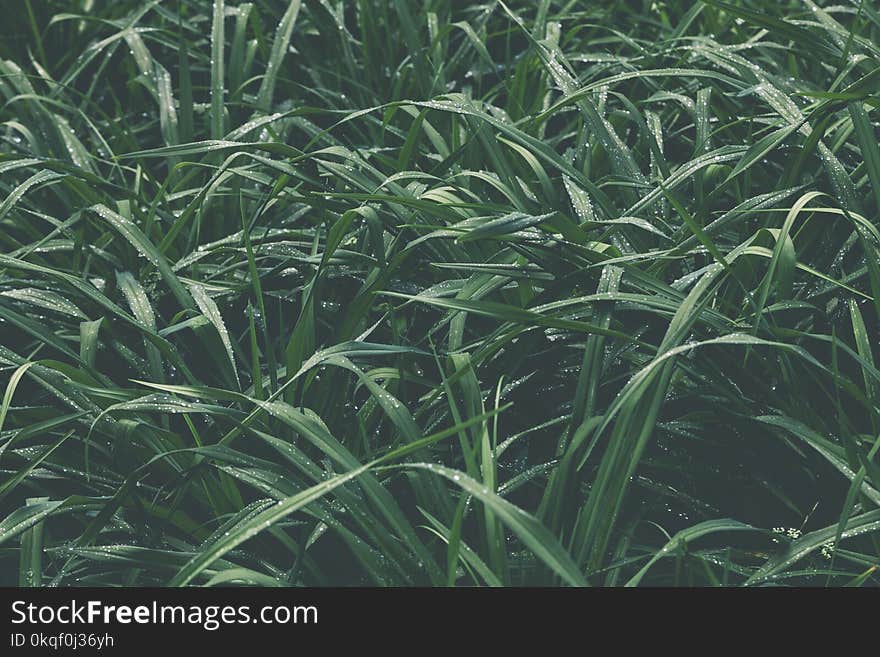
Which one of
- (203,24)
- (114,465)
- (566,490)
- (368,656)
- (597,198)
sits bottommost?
(368,656)

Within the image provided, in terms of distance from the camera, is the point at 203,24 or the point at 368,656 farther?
the point at 203,24

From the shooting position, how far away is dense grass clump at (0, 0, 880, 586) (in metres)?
0.96

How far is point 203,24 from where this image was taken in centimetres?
200

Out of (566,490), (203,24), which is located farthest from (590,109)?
(203,24)

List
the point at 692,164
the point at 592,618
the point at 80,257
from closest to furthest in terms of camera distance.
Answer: the point at 592,618, the point at 692,164, the point at 80,257

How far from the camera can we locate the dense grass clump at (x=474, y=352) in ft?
3.14

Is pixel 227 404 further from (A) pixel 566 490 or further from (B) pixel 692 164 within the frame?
(B) pixel 692 164

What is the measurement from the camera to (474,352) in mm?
1154

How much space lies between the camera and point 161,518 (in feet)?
3.42

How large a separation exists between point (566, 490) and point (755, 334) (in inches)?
10.5

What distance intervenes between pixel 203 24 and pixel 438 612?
1519mm

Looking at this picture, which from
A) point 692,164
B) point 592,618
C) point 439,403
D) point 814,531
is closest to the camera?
point 592,618

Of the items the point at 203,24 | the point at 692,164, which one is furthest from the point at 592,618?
the point at 203,24

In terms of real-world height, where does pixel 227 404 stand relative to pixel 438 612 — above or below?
above
